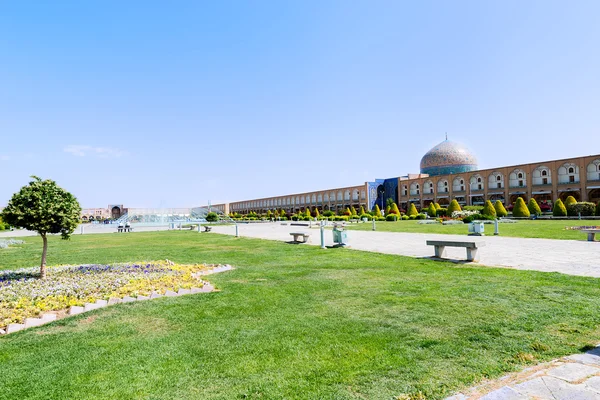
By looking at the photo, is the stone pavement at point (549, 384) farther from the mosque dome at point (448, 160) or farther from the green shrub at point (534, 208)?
the mosque dome at point (448, 160)

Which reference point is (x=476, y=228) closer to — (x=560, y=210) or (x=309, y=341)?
(x=309, y=341)

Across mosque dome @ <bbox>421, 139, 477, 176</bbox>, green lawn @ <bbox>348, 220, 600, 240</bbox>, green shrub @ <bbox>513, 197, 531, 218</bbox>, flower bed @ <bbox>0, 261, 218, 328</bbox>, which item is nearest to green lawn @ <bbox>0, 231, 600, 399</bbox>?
flower bed @ <bbox>0, 261, 218, 328</bbox>

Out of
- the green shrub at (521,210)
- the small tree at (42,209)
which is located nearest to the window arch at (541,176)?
the green shrub at (521,210)

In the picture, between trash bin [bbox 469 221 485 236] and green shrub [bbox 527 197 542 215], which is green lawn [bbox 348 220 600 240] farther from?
green shrub [bbox 527 197 542 215]

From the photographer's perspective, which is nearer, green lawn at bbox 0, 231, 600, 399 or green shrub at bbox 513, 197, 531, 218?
green lawn at bbox 0, 231, 600, 399

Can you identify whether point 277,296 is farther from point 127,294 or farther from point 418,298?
point 127,294

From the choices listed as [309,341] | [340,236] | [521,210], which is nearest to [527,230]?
[340,236]

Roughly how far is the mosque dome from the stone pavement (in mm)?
63153

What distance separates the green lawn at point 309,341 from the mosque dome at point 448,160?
60.0 meters

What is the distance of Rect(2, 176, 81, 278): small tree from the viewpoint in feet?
22.1

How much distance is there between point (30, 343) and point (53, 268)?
5.49m

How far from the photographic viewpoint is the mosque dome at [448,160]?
61.7 metres

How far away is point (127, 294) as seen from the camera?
5871 mm

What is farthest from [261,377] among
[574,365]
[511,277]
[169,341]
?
[511,277]
